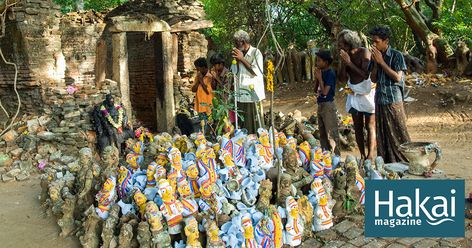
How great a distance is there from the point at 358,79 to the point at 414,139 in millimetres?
3270

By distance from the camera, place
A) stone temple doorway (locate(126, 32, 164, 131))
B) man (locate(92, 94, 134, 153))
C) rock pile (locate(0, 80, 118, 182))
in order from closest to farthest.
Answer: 1. rock pile (locate(0, 80, 118, 182))
2. man (locate(92, 94, 134, 153))
3. stone temple doorway (locate(126, 32, 164, 131))

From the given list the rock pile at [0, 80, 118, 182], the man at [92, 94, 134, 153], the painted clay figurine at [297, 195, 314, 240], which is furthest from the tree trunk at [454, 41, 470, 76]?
the painted clay figurine at [297, 195, 314, 240]

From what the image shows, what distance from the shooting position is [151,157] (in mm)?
4320

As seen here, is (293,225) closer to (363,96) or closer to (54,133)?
(363,96)

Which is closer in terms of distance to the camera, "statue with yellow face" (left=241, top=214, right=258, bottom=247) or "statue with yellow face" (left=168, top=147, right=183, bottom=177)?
"statue with yellow face" (left=241, top=214, right=258, bottom=247)

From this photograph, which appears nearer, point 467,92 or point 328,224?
point 328,224

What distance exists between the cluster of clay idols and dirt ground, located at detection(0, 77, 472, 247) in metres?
0.26

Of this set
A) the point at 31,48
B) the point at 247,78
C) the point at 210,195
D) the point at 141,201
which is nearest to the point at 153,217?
the point at 141,201

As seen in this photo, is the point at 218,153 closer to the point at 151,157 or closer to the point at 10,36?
the point at 151,157

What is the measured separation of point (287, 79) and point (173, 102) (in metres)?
5.63

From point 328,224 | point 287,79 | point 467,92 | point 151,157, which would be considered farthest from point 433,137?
point 287,79

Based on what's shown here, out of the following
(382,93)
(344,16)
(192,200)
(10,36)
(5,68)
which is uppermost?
(344,16)

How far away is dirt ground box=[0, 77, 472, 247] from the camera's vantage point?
3980 millimetres

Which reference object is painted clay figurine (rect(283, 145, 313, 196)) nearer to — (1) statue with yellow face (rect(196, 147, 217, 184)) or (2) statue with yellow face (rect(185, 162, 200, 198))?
(1) statue with yellow face (rect(196, 147, 217, 184))
